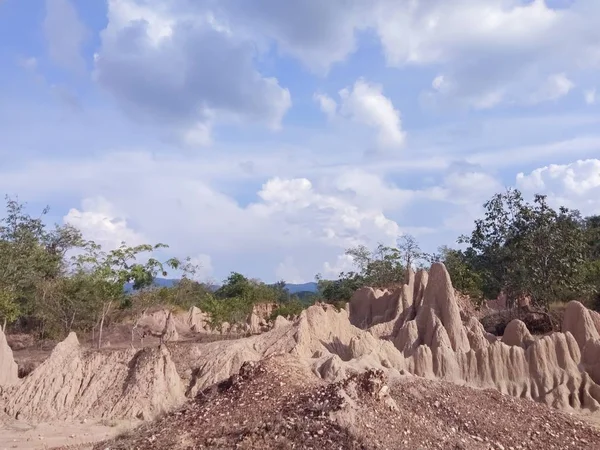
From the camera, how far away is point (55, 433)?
46.9ft

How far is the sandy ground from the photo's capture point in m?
13.1

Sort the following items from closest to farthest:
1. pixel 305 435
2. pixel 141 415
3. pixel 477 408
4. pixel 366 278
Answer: pixel 305 435, pixel 477 408, pixel 141 415, pixel 366 278

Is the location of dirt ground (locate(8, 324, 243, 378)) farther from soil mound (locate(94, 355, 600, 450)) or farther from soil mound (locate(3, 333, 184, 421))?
soil mound (locate(94, 355, 600, 450))

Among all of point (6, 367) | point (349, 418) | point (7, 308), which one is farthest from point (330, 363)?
point (7, 308)

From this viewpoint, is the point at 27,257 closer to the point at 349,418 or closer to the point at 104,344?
the point at 104,344

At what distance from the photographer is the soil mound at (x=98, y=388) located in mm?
15672

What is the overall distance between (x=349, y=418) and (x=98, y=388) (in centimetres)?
928

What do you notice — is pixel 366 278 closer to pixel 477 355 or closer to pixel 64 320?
pixel 64 320

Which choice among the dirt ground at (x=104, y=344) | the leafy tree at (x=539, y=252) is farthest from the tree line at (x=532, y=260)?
the dirt ground at (x=104, y=344)

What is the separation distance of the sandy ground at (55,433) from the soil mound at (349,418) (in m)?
2.57

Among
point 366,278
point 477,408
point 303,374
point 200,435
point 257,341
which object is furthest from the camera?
point 366,278

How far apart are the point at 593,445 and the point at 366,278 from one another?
116 ft

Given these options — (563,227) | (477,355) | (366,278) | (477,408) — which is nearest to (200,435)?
(477,408)

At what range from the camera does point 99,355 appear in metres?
17.5
